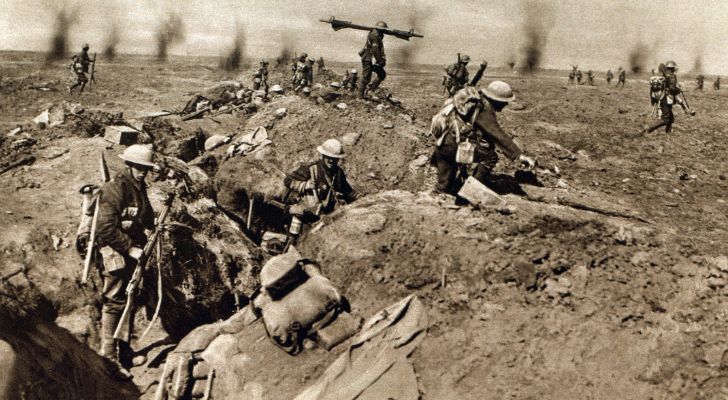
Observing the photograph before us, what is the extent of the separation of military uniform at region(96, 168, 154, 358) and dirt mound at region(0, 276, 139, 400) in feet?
1.17

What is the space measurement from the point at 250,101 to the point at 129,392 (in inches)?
393

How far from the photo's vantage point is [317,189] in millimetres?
5605

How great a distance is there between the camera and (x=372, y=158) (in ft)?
26.6

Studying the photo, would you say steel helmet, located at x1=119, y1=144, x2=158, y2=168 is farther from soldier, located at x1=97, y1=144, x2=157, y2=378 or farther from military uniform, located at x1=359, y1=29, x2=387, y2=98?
military uniform, located at x1=359, y1=29, x2=387, y2=98

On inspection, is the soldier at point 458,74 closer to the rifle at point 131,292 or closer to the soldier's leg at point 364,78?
the soldier's leg at point 364,78

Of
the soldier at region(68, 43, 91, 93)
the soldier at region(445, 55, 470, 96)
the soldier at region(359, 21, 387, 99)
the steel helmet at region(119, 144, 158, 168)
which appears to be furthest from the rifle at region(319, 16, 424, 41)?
the soldier at region(68, 43, 91, 93)

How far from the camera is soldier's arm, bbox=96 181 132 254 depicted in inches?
165

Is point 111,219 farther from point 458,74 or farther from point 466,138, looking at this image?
point 458,74

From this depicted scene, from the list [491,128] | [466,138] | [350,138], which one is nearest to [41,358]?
[466,138]

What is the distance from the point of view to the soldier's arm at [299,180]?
5643 millimetres

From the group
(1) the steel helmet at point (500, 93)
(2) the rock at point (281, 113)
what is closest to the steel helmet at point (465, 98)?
(1) the steel helmet at point (500, 93)

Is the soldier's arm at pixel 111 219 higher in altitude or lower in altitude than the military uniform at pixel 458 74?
lower

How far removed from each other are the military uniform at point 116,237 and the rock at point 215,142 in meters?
4.80

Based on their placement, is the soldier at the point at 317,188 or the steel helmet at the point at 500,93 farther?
the soldier at the point at 317,188
